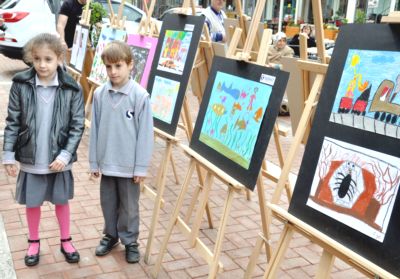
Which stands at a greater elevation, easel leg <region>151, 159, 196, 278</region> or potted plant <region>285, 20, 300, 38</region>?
potted plant <region>285, 20, 300, 38</region>

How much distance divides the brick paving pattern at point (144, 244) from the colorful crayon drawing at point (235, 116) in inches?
40.6

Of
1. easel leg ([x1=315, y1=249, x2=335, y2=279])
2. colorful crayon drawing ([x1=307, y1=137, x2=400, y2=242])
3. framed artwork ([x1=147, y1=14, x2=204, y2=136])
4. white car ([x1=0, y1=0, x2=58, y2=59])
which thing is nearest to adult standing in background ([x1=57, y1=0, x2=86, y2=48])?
white car ([x1=0, y1=0, x2=58, y2=59])

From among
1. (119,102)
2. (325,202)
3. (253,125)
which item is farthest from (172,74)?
(325,202)

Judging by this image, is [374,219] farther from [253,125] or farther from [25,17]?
[25,17]

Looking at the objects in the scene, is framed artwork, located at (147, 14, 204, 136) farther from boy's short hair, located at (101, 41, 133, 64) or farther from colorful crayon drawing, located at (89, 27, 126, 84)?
colorful crayon drawing, located at (89, 27, 126, 84)

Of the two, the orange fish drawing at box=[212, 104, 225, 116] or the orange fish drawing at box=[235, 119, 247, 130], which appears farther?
the orange fish drawing at box=[212, 104, 225, 116]

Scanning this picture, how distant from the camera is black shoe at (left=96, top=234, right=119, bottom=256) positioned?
134 inches

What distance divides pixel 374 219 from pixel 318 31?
59.1 inches

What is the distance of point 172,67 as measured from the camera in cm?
358

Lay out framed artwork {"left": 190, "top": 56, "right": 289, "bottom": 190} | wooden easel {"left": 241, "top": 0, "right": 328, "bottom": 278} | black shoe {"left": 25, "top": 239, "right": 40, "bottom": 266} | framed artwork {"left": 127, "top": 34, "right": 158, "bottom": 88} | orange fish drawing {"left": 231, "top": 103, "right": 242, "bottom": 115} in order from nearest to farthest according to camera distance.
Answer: wooden easel {"left": 241, "top": 0, "right": 328, "bottom": 278} → framed artwork {"left": 190, "top": 56, "right": 289, "bottom": 190} → orange fish drawing {"left": 231, "top": 103, "right": 242, "bottom": 115} → black shoe {"left": 25, "top": 239, "right": 40, "bottom": 266} → framed artwork {"left": 127, "top": 34, "right": 158, "bottom": 88}

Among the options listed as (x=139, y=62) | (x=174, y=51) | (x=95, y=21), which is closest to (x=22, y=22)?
(x=95, y=21)

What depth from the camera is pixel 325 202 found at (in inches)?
78.7

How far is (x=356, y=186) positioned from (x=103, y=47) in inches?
167

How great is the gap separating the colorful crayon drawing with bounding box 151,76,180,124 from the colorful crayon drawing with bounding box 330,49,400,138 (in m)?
1.60
